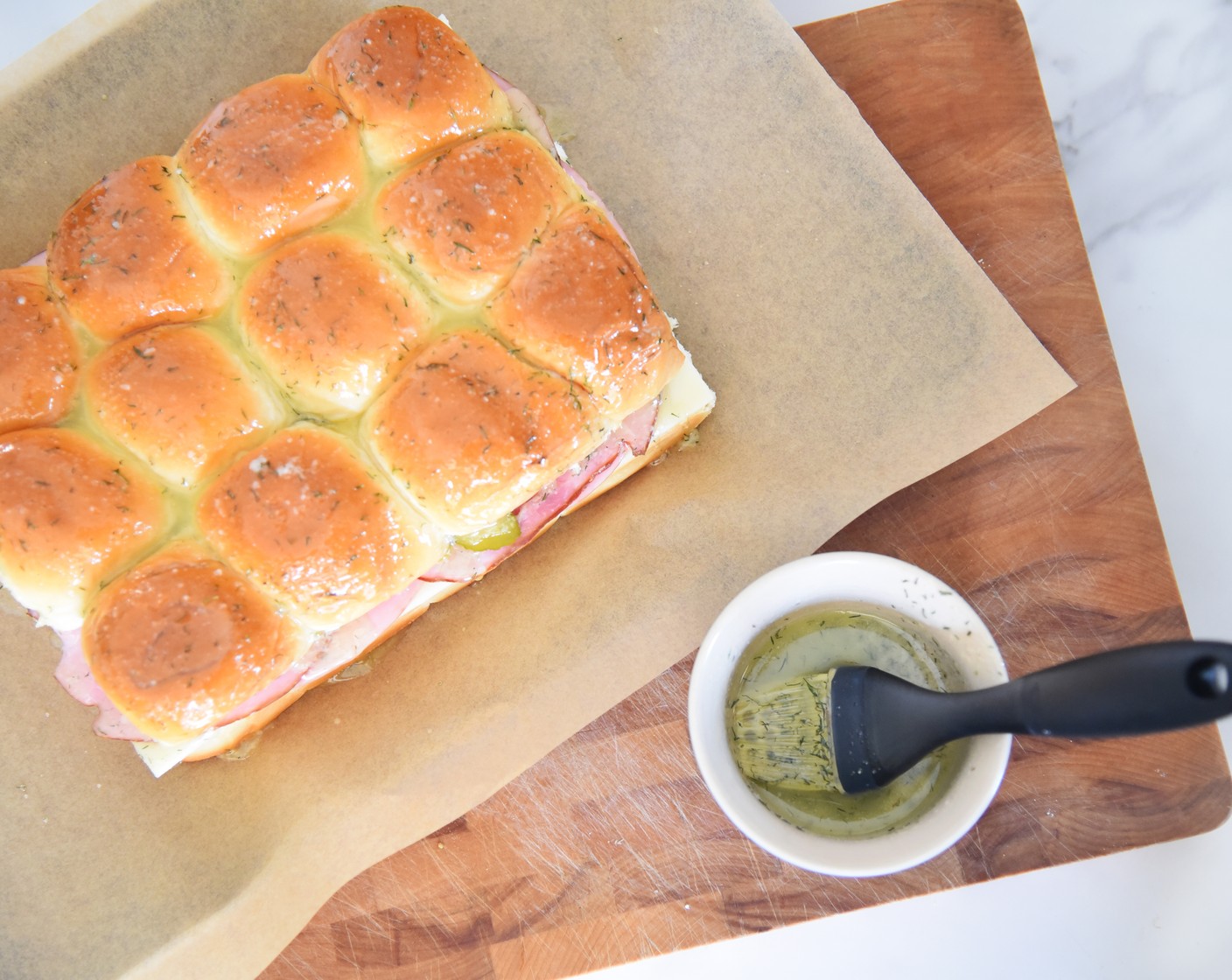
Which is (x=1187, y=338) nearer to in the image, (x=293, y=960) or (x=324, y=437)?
(x=324, y=437)

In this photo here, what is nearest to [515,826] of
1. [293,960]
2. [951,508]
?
[293,960]

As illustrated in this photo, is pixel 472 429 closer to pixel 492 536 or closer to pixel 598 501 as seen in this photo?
pixel 492 536

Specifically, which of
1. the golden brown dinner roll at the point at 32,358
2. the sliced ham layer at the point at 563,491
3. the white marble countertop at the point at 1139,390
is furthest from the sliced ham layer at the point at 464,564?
the white marble countertop at the point at 1139,390

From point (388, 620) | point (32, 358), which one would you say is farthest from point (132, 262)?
point (388, 620)

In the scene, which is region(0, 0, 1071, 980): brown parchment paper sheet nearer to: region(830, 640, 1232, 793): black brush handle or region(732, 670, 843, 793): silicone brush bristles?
region(732, 670, 843, 793): silicone brush bristles

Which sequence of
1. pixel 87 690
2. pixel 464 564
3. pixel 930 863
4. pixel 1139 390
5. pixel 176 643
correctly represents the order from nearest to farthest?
pixel 176 643, pixel 87 690, pixel 464 564, pixel 930 863, pixel 1139 390

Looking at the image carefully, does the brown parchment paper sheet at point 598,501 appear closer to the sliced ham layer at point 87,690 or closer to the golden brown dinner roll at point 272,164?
the sliced ham layer at point 87,690

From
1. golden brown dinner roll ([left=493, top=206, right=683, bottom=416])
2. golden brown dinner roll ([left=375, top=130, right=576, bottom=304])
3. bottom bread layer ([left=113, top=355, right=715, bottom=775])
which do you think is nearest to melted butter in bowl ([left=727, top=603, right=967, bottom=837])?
bottom bread layer ([left=113, top=355, right=715, bottom=775])
